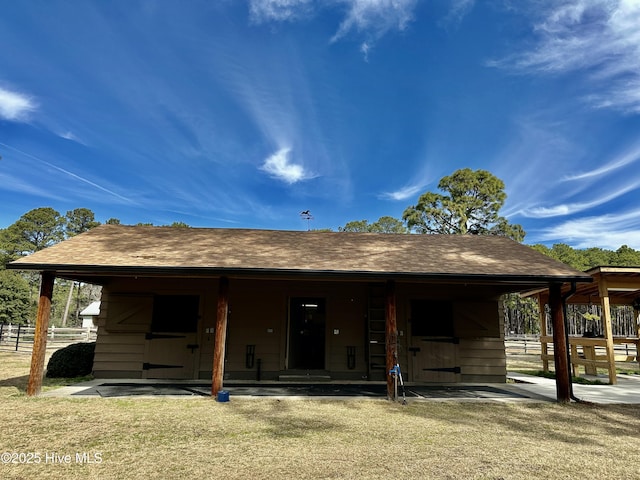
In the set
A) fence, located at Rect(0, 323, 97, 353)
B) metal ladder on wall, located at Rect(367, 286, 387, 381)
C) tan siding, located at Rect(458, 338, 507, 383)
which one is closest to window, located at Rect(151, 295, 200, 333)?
metal ladder on wall, located at Rect(367, 286, 387, 381)

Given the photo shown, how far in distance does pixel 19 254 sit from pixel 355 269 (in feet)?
142

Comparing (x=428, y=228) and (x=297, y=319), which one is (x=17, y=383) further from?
(x=428, y=228)

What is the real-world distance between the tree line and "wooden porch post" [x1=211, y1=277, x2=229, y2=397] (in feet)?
57.2

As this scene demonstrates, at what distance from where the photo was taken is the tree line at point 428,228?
1944 centimetres

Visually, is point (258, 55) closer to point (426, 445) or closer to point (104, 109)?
point (104, 109)

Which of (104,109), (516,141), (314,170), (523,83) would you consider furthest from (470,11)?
(314,170)

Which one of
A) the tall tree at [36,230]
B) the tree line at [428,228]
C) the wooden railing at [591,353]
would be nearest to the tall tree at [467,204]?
the tree line at [428,228]

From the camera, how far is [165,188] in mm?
31188

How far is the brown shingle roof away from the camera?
6.65 meters

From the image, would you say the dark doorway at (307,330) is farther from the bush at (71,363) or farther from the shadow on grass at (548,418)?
the bush at (71,363)

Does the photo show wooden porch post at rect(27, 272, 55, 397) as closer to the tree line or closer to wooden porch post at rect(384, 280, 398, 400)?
wooden porch post at rect(384, 280, 398, 400)

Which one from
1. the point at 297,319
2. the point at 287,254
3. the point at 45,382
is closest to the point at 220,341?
the point at 287,254

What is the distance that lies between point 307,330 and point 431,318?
10.6 feet

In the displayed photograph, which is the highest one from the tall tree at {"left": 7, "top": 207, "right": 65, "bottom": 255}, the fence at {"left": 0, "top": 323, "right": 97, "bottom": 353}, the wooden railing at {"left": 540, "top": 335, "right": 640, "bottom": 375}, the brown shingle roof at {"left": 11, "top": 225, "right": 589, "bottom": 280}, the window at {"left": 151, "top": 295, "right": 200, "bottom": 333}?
the tall tree at {"left": 7, "top": 207, "right": 65, "bottom": 255}
